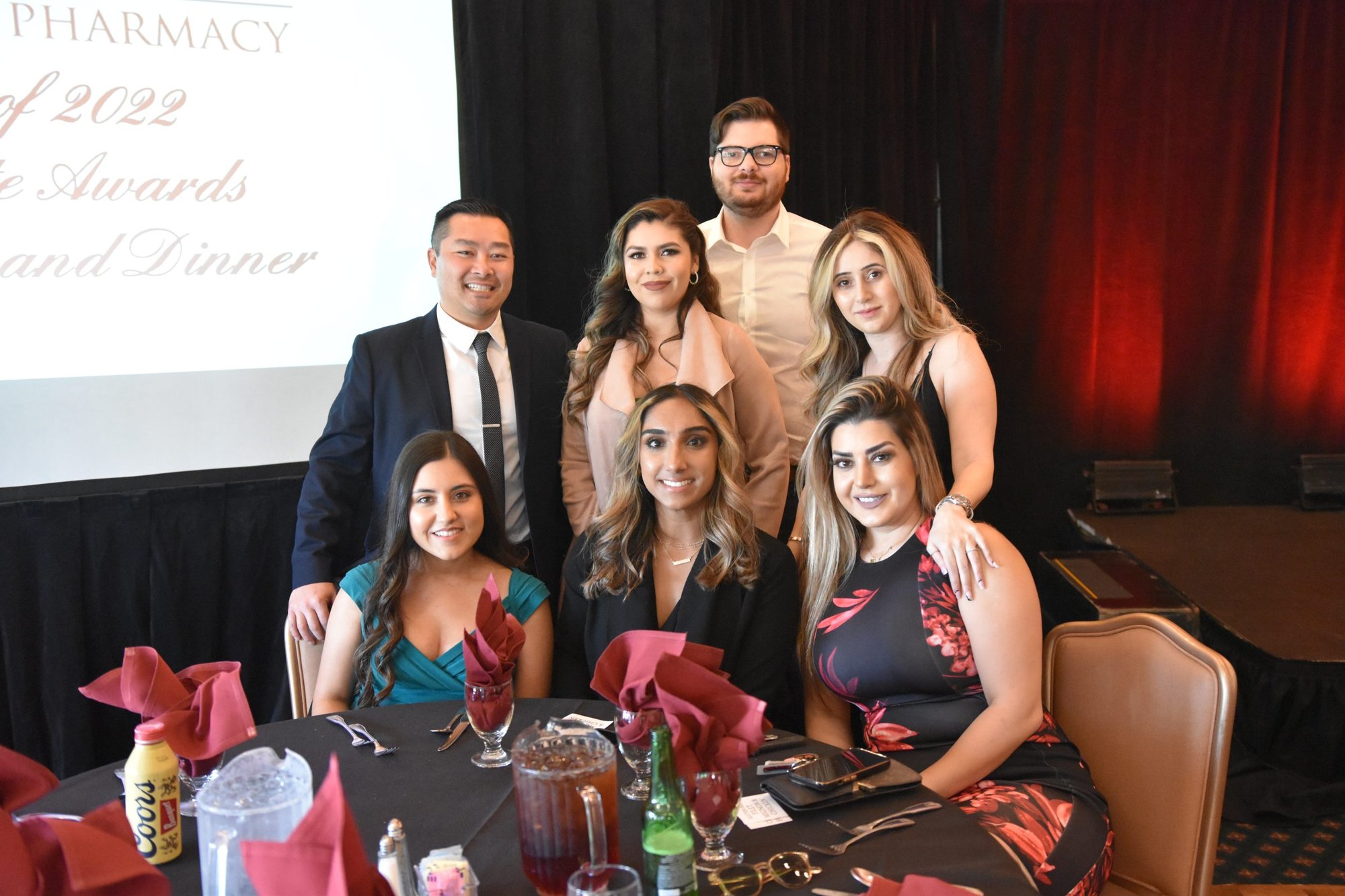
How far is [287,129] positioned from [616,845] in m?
2.62

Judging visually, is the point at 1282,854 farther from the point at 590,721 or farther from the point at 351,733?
the point at 351,733

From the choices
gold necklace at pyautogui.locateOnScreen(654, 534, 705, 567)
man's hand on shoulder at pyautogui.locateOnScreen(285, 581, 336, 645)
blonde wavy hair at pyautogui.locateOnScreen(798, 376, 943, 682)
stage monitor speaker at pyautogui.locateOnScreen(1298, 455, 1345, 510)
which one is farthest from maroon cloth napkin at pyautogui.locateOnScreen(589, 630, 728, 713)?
stage monitor speaker at pyautogui.locateOnScreen(1298, 455, 1345, 510)

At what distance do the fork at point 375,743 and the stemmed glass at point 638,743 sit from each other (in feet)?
1.27

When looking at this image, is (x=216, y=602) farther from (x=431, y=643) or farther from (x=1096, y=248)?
(x=1096, y=248)

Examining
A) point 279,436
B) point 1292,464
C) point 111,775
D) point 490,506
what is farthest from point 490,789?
point 1292,464

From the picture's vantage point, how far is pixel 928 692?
6.23 ft

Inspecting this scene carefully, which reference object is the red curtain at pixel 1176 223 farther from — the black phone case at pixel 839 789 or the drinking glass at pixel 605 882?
the drinking glass at pixel 605 882

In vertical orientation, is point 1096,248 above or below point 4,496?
above

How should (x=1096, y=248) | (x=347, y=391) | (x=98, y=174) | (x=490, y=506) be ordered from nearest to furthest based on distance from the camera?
(x=490, y=506) → (x=347, y=391) → (x=98, y=174) → (x=1096, y=248)

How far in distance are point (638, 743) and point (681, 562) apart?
862 millimetres

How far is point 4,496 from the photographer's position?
9.51ft

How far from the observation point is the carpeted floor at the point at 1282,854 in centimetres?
268

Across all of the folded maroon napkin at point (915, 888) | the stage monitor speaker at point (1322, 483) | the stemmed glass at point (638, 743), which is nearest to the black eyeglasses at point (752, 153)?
the stemmed glass at point (638, 743)

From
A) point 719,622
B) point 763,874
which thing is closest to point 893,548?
point 719,622
